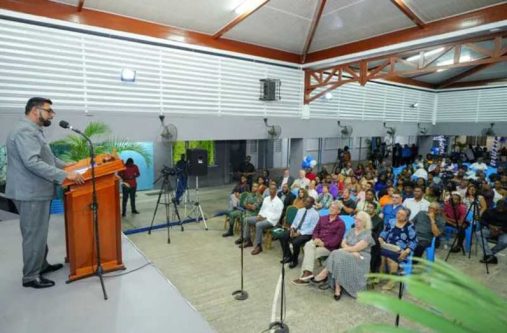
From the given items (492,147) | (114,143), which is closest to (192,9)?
(114,143)

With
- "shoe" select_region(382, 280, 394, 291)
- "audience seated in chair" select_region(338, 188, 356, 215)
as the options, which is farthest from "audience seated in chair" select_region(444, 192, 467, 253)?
"shoe" select_region(382, 280, 394, 291)

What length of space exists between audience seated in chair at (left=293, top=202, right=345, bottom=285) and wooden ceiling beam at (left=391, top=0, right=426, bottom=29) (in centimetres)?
402

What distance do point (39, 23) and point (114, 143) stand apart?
7.52 ft

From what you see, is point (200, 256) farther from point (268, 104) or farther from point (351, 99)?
point (351, 99)

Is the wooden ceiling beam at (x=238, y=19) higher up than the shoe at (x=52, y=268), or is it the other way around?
the wooden ceiling beam at (x=238, y=19)

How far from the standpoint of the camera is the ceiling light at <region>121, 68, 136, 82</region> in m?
5.91

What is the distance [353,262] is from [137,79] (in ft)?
17.3

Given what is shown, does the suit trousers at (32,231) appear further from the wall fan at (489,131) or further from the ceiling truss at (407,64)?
the wall fan at (489,131)

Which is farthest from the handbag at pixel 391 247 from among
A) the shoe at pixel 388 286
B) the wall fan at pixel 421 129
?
the wall fan at pixel 421 129

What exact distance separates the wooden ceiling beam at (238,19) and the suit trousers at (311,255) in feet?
14.2

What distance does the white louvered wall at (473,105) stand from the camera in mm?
11742

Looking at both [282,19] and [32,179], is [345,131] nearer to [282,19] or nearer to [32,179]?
[282,19]

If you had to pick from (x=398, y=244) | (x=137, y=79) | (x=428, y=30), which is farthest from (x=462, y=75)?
(x=137, y=79)

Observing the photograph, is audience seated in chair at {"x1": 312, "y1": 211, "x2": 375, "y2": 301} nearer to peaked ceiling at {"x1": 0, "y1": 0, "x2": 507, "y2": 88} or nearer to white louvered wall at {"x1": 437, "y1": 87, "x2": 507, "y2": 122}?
peaked ceiling at {"x1": 0, "y1": 0, "x2": 507, "y2": 88}
